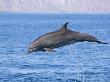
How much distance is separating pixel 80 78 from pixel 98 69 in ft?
22.1

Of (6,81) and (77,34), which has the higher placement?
(77,34)

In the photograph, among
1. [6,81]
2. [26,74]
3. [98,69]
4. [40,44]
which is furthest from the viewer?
[98,69]

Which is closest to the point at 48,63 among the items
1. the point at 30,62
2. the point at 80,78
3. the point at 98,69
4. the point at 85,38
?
the point at 30,62

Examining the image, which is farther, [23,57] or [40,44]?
[23,57]

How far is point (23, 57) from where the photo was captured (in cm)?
6003

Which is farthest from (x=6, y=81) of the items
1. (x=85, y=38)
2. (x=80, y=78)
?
(x=85, y=38)

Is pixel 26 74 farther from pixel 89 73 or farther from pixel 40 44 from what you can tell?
pixel 40 44

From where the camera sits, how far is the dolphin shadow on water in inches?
801

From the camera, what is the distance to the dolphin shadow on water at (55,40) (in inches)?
801

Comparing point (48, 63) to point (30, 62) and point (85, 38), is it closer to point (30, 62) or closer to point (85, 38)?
point (30, 62)

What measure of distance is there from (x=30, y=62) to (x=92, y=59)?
29.4 feet

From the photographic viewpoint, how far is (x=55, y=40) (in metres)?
20.5

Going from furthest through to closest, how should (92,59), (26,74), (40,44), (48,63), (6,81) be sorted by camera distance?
(92,59), (48,63), (26,74), (6,81), (40,44)

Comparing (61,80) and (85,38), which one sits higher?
(85,38)
